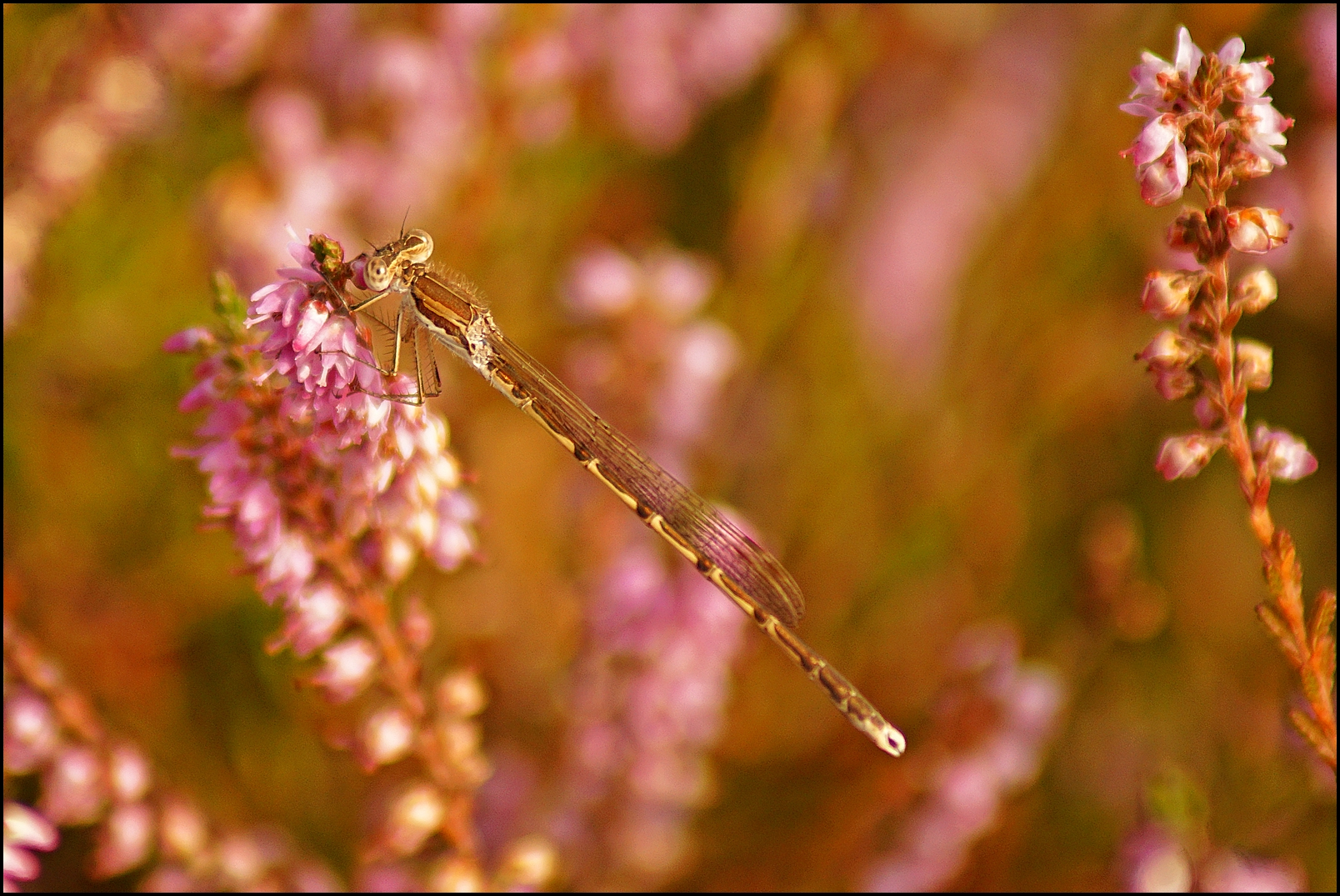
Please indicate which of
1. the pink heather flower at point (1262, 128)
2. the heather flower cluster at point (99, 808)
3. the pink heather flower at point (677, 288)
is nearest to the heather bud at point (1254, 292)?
the pink heather flower at point (1262, 128)

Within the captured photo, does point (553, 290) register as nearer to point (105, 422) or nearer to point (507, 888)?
point (105, 422)

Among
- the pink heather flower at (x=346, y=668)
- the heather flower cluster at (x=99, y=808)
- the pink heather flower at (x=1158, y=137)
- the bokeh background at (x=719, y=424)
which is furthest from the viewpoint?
the bokeh background at (x=719, y=424)

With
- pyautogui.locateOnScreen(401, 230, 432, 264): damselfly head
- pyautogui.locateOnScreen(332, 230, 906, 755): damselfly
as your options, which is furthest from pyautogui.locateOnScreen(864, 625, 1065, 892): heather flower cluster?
pyautogui.locateOnScreen(401, 230, 432, 264): damselfly head

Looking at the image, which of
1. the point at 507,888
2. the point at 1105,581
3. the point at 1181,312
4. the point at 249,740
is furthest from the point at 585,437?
the point at 249,740

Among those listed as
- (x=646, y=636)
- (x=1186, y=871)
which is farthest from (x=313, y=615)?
(x=1186, y=871)

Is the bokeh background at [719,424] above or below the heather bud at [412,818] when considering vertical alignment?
above

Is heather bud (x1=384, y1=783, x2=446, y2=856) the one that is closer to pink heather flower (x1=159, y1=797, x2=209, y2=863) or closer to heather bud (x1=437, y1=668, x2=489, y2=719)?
heather bud (x1=437, y1=668, x2=489, y2=719)

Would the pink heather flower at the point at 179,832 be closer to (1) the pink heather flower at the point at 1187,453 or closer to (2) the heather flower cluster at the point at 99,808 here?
(2) the heather flower cluster at the point at 99,808
